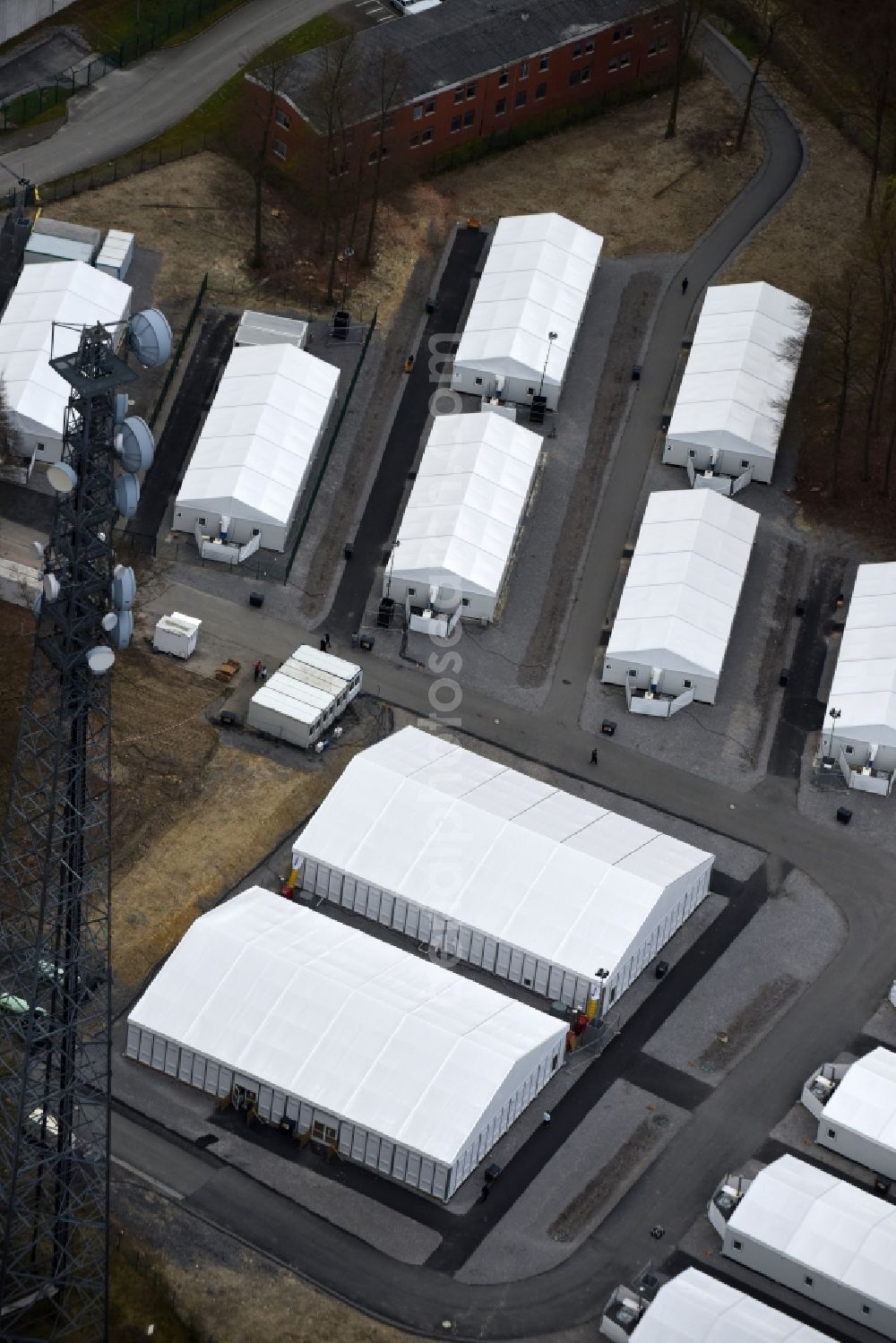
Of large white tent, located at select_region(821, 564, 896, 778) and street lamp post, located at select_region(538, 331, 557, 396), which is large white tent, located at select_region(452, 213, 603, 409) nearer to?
street lamp post, located at select_region(538, 331, 557, 396)

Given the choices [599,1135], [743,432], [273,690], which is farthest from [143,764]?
[743,432]

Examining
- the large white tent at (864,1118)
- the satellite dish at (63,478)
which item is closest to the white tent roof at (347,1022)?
the large white tent at (864,1118)

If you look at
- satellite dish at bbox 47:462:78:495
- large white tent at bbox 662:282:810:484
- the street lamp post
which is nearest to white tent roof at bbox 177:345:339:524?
the street lamp post

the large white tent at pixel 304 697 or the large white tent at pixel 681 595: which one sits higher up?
the large white tent at pixel 681 595

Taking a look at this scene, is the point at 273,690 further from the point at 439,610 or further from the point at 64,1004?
the point at 64,1004

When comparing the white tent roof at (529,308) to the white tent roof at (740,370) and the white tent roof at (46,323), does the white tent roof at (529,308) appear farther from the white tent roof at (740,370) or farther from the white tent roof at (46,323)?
the white tent roof at (46,323)

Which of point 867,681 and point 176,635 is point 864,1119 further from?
point 176,635
